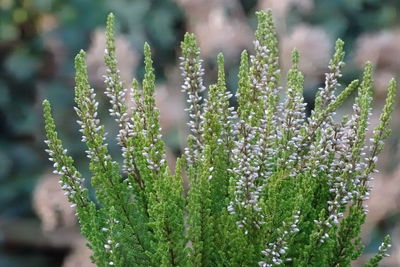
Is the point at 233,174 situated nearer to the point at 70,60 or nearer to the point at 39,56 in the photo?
the point at 70,60

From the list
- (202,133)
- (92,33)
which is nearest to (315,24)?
(92,33)

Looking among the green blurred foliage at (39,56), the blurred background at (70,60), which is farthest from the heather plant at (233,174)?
the green blurred foliage at (39,56)

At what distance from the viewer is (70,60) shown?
469 centimetres

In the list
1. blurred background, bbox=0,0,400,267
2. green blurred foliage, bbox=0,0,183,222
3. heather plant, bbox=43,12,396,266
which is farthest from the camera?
green blurred foliage, bbox=0,0,183,222

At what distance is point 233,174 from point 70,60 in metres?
3.17

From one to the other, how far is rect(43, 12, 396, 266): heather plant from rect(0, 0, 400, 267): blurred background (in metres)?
2.13

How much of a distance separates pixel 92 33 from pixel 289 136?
10.4ft

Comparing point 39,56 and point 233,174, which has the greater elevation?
point 39,56

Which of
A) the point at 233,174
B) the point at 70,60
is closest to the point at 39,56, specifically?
the point at 70,60

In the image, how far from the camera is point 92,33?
4.68 m

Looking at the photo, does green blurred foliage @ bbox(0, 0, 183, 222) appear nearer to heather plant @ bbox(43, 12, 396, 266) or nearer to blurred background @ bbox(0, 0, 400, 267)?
blurred background @ bbox(0, 0, 400, 267)

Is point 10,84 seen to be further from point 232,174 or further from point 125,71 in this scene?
point 232,174

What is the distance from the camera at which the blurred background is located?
3855 mm

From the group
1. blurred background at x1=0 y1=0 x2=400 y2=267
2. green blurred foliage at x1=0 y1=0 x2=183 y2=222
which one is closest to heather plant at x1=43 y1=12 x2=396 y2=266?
blurred background at x1=0 y1=0 x2=400 y2=267
